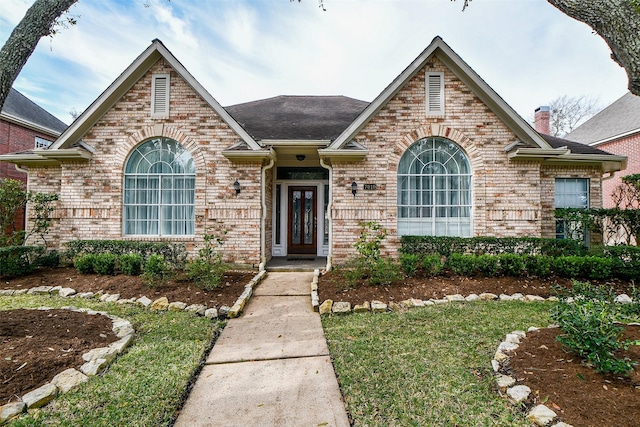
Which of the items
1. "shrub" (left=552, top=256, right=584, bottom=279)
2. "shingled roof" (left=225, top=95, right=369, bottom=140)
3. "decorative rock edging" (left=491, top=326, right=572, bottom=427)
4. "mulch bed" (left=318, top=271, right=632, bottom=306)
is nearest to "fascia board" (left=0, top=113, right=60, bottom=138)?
"shingled roof" (left=225, top=95, right=369, bottom=140)

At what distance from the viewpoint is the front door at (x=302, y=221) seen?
408 inches

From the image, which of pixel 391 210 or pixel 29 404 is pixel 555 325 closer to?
pixel 391 210

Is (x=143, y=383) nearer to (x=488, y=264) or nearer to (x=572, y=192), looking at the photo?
(x=488, y=264)

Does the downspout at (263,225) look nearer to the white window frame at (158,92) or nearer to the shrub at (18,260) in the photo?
the white window frame at (158,92)

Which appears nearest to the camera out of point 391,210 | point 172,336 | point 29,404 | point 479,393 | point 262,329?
point 29,404

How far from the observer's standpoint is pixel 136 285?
6.30 m

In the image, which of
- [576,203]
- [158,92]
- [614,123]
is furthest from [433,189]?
[614,123]

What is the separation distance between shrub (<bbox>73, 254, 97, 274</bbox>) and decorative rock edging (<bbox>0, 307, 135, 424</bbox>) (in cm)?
372

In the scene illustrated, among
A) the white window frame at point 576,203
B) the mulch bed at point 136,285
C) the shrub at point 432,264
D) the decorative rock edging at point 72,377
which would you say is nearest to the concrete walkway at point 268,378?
the mulch bed at point 136,285

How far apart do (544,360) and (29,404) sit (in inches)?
195

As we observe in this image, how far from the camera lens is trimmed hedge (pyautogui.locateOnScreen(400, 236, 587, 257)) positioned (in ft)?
23.5

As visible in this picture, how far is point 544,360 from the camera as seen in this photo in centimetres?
319

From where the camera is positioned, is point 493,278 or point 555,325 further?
point 493,278

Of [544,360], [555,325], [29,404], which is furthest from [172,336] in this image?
[555,325]
